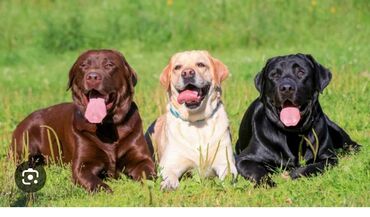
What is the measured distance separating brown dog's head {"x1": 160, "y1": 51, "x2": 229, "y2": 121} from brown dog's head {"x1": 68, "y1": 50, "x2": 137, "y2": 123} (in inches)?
13.6

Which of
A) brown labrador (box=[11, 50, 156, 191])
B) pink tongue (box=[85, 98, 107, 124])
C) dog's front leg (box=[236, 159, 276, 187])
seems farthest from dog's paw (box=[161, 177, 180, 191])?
pink tongue (box=[85, 98, 107, 124])

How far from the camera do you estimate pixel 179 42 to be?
55.6 feet

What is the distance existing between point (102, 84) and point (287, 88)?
4.86ft

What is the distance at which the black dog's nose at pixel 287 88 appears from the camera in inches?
285

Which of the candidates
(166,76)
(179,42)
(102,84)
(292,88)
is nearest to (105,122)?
(102,84)

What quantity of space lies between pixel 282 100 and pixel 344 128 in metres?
1.82

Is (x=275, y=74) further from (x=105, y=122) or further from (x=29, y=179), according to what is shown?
(x=29, y=179)

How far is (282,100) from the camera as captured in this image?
7309 mm

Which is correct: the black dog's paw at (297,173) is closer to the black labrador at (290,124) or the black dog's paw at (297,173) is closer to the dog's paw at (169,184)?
the black labrador at (290,124)

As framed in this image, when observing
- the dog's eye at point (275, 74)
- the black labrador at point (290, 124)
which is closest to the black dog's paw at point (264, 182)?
the black labrador at point (290, 124)

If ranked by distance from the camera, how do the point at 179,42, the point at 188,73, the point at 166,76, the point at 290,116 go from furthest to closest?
the point at 179,42
the point at 166,76
the point at 290,116
the point at 188,73

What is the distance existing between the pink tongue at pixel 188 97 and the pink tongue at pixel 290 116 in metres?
0.72

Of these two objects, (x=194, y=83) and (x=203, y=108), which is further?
(x=203, y=108)

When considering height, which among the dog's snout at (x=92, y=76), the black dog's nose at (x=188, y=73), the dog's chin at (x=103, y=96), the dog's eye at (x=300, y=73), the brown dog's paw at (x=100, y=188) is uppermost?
the black dog's nose at (x=188, y=73)
